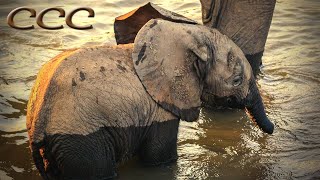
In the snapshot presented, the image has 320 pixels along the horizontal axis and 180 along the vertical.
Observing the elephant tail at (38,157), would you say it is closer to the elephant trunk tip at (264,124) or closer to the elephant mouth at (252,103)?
the elephant mouth at (252,103)

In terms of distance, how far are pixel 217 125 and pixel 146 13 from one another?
125cm

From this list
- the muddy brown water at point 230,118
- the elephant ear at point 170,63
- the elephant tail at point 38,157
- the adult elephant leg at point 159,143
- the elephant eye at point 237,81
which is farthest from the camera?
the muddy brown water at point 230,118

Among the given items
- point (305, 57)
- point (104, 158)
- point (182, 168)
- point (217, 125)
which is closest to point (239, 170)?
point (182, 168)

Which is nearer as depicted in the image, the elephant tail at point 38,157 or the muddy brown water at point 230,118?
the elephant tail at point 38,157

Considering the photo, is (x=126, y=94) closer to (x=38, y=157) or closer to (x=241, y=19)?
(x=38, y=157)

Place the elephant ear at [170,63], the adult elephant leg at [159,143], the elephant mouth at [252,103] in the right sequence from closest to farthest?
the elephant ear at [170,63] → the adult elephant leg at [159,143] → the elephant mouth at [252,103]

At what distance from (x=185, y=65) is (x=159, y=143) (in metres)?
0.54

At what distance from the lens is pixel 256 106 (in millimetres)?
3916

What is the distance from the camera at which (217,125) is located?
4652 mm

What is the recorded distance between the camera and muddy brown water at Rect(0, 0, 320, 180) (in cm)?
→ 395

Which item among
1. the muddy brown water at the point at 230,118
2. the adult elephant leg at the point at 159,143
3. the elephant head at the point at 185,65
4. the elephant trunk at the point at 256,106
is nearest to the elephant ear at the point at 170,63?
the elephant head at the point at 185,65

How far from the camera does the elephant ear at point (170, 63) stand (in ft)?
11.4

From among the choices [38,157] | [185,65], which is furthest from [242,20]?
[38,157]

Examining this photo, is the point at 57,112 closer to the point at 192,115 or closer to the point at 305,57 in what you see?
the point at 192,115
